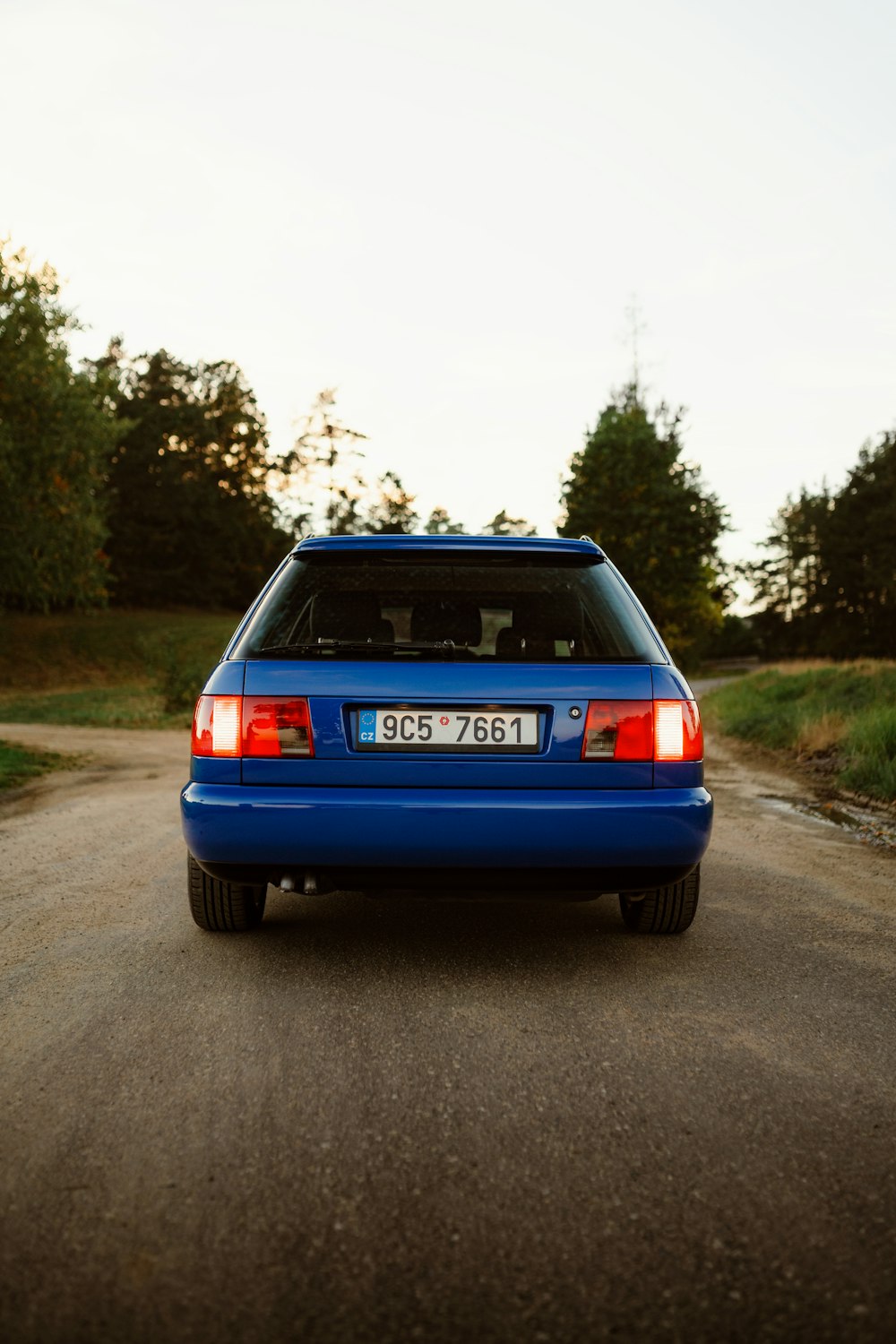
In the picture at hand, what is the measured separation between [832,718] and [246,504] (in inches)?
2024

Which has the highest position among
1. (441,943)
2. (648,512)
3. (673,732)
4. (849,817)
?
(648,512)

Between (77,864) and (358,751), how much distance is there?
307 cm

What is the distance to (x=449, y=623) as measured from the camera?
14.2 ft

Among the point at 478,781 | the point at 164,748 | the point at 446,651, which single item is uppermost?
the point at 446,651

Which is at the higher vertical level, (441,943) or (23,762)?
(441,943)

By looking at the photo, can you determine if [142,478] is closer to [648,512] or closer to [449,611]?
[648,512]

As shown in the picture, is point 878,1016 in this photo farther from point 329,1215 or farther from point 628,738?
point 329,1215

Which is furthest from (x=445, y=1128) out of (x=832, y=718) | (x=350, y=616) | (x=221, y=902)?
(x=832, y=718)

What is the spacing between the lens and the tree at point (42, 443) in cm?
2697

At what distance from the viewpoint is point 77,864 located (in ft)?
19.6

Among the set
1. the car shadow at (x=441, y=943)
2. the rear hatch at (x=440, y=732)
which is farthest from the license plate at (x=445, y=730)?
the car shadow at (x=441, y=943)

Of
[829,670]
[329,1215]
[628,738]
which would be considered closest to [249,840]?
[628,738]

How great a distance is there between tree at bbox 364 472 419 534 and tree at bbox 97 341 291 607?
31.8 ft

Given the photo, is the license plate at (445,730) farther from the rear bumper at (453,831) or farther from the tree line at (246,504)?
the tree line at (246,504)
